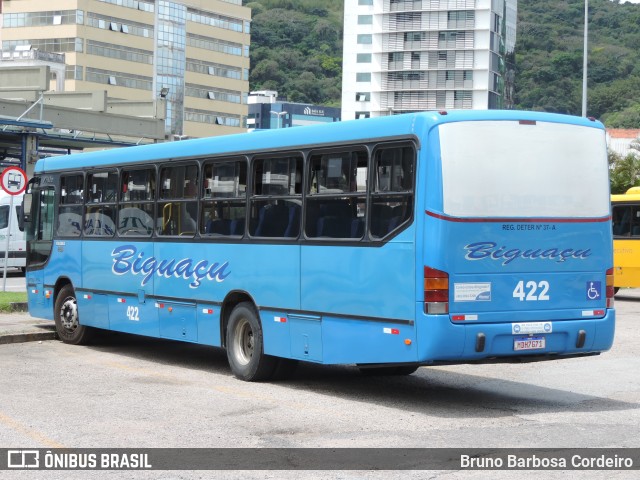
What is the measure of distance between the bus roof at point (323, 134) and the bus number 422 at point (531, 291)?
1652 mm

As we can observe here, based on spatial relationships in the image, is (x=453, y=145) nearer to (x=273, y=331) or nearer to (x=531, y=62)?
(x=273, y=331)

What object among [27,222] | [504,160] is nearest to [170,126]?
[27,222]

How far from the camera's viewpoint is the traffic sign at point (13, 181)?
22567 mm

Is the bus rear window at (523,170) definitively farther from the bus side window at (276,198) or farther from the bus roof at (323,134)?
the bus side window at (276,198)

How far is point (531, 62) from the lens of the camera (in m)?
187

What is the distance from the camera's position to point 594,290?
1218cm

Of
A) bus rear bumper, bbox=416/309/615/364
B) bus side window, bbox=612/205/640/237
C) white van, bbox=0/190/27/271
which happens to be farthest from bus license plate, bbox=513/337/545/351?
white van, bbox=0/190/27/271

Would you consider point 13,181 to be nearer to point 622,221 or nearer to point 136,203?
point 136,203

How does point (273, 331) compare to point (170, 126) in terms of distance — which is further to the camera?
point (170, 126)

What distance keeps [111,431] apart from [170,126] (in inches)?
4723

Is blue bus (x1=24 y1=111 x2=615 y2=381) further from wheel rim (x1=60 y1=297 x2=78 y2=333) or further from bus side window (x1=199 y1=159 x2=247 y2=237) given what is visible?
wheel rim (x1=60 y1=297 x2=78 y2=333)

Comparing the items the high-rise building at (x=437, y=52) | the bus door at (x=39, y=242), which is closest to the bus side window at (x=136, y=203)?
the bus door at (x=39, y=242)

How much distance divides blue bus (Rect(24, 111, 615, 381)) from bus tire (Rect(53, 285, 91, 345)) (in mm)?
2852

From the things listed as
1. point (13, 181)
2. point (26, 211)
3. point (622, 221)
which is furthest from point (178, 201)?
point (622, 221)
